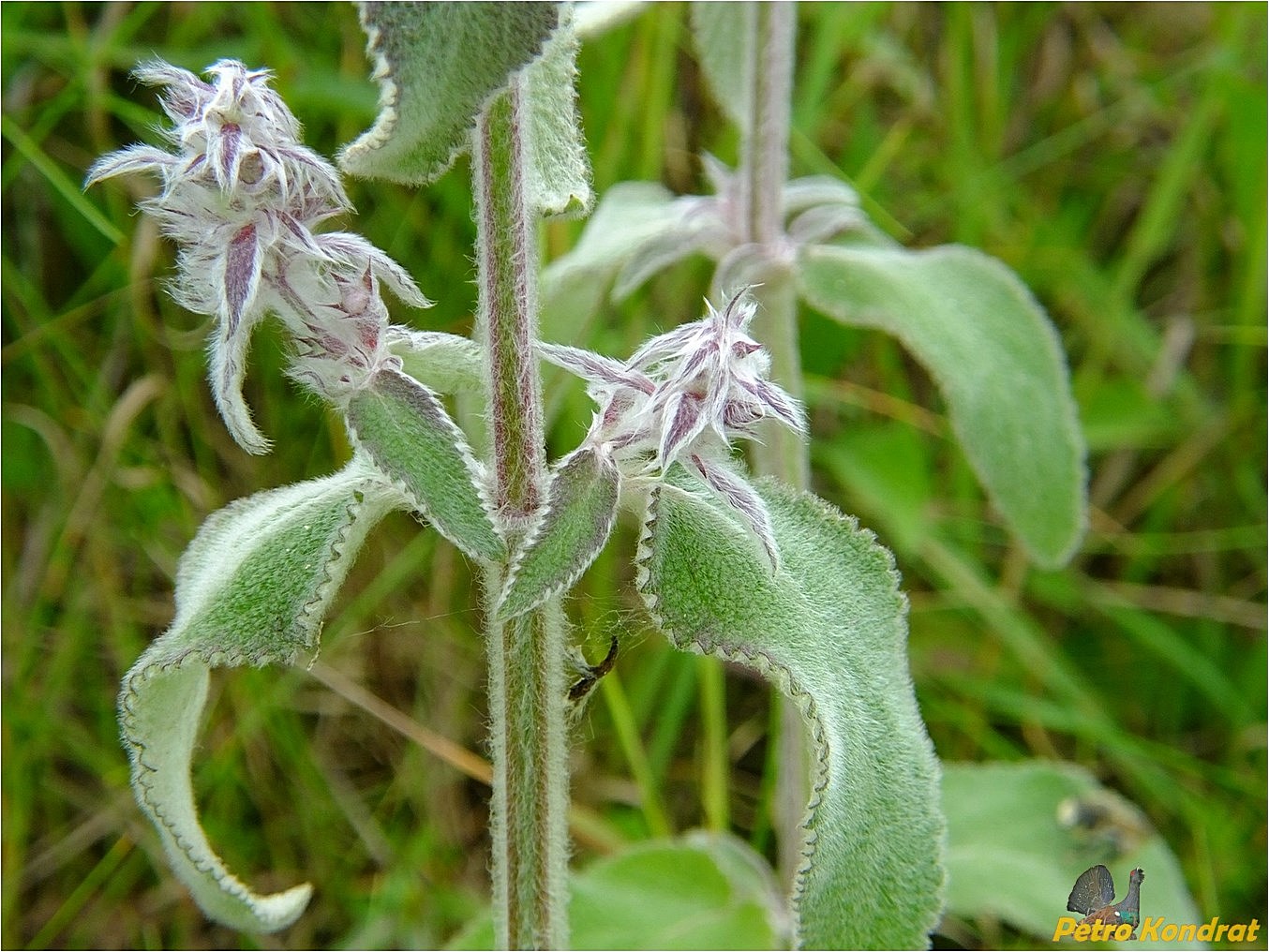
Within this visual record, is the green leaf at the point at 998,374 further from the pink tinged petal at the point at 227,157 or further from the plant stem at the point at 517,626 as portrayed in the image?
the pink tinged petal at the point at 227,157

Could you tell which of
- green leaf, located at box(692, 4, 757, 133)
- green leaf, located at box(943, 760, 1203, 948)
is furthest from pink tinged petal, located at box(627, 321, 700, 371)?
green leaf, located at box(943, 760, 1203, 948)

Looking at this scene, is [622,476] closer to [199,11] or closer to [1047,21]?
[199,11]

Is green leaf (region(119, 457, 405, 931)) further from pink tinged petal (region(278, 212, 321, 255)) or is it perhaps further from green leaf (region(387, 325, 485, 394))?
pink tinged petal (region(278, 212, 321, 255))

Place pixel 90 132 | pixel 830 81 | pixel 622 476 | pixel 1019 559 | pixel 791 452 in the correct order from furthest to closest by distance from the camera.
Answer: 1. pixel 830 81
2. pixel 1019 559
3. pixel 90 132
4. pixel 791 452
5. pixel 622 476

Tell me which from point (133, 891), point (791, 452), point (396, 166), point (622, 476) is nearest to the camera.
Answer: point (396, 166)

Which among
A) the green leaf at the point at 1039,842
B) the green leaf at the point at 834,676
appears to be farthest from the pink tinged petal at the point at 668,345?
the green leaf at the point at 1039,842

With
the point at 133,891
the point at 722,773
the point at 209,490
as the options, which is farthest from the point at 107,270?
the point at 722,773

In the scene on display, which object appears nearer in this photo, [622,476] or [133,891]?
[622,476]
